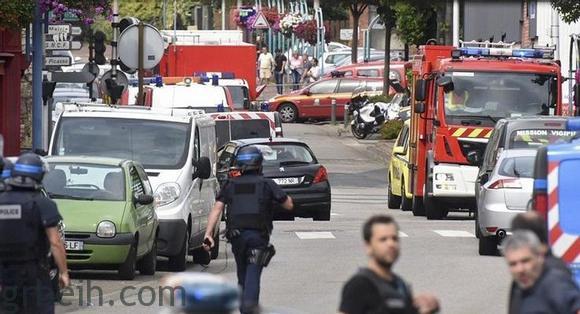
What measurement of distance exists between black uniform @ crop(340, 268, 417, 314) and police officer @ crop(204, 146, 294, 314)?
5.68 m

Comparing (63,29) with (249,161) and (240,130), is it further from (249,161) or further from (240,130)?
(249,161)

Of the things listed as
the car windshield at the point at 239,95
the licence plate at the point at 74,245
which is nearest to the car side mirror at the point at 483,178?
the licence plate at the point at 74,245

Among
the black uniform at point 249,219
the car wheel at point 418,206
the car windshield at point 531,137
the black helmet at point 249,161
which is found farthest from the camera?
the car wheel at point 418,206

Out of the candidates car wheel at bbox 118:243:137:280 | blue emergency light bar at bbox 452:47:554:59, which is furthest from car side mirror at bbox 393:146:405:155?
car wheel at bbox 118:243:137:280

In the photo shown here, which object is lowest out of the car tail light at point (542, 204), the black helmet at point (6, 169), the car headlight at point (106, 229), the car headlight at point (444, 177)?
the car headlight at point (444, 177)

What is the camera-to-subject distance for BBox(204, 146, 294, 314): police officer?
14.2m

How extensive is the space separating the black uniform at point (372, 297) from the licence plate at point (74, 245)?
32.7 feet

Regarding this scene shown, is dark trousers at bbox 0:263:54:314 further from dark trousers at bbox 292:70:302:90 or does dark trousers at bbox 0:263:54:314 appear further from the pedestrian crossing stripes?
dark trousers at bbox 292:70:302:90

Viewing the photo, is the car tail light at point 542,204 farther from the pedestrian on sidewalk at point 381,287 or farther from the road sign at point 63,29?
the road sign at point 63,29

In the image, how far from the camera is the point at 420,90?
96.3 ft

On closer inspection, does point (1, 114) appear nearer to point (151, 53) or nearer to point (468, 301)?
point (151, 53)

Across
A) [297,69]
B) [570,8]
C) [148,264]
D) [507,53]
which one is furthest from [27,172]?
[297,69]

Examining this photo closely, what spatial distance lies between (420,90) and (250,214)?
15363 mm

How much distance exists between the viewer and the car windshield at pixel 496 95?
2886 cm
